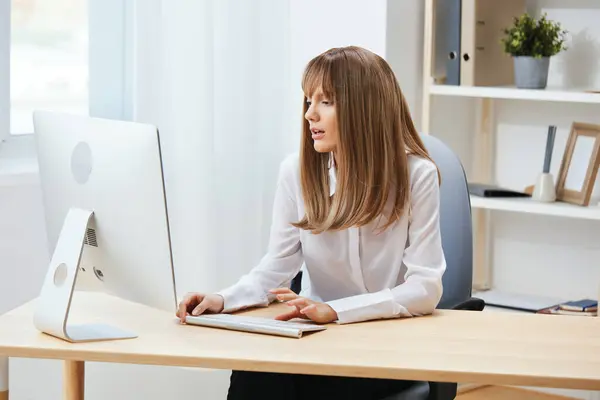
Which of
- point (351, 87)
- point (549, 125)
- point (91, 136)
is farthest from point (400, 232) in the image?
point (549, 125)

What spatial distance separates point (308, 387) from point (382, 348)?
1.18ft

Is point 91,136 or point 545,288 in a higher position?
point 91,136

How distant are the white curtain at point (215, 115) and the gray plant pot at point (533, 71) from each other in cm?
72

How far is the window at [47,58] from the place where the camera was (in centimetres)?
280

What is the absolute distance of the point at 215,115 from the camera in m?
2.96

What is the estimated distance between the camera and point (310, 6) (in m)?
3.21

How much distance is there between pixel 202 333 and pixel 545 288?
2049mm

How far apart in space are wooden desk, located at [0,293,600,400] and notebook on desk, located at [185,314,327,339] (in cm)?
2

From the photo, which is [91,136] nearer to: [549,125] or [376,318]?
[376,318]

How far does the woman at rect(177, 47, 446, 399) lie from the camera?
195 cm

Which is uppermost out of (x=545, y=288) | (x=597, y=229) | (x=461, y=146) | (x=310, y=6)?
(x=310, y=6)

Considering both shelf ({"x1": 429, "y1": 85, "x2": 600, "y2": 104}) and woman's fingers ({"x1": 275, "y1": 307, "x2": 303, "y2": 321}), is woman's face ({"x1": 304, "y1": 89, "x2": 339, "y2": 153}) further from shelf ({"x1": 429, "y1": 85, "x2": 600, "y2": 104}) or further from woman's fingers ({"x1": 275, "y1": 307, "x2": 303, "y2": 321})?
shelf ({"x1": 429, "y1": 85, "x2": 600, "y2": 104})

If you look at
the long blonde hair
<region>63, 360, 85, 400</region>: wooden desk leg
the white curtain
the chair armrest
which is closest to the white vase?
the white curtain

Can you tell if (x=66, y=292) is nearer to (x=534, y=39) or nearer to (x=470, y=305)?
(x=470, y=305)
